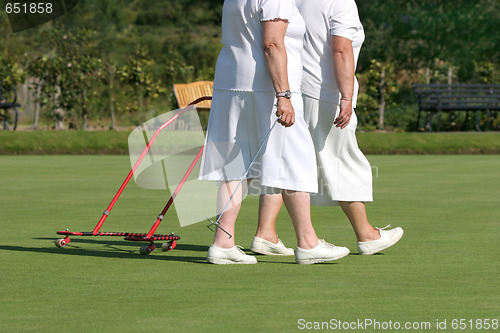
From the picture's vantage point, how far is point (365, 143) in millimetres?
17734

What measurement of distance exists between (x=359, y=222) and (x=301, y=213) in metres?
0.58

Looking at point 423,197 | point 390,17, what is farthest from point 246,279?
point 390,17

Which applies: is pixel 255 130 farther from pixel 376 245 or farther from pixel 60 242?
pixel 60 242

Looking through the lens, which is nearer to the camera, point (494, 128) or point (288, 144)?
point (288, 144)

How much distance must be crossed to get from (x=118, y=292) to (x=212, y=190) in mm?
1540

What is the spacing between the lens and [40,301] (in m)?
4.27

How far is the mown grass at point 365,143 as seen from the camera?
1770 cm

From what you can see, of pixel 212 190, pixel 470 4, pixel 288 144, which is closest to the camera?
pixel 288 144

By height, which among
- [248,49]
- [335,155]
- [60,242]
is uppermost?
[248,49]

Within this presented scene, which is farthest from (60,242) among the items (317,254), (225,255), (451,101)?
(451,101)

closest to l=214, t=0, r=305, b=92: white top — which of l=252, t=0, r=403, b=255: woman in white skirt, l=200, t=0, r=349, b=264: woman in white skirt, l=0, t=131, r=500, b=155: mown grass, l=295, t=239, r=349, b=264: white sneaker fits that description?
l=200, t=0, r=349, b=264: woman in white skirt

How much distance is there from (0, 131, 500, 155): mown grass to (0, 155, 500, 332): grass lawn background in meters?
8.60

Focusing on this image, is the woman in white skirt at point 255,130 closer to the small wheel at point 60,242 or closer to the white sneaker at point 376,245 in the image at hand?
the white sneaker at point 376,245

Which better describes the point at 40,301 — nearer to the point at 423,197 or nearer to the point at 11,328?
the point at 11,328
